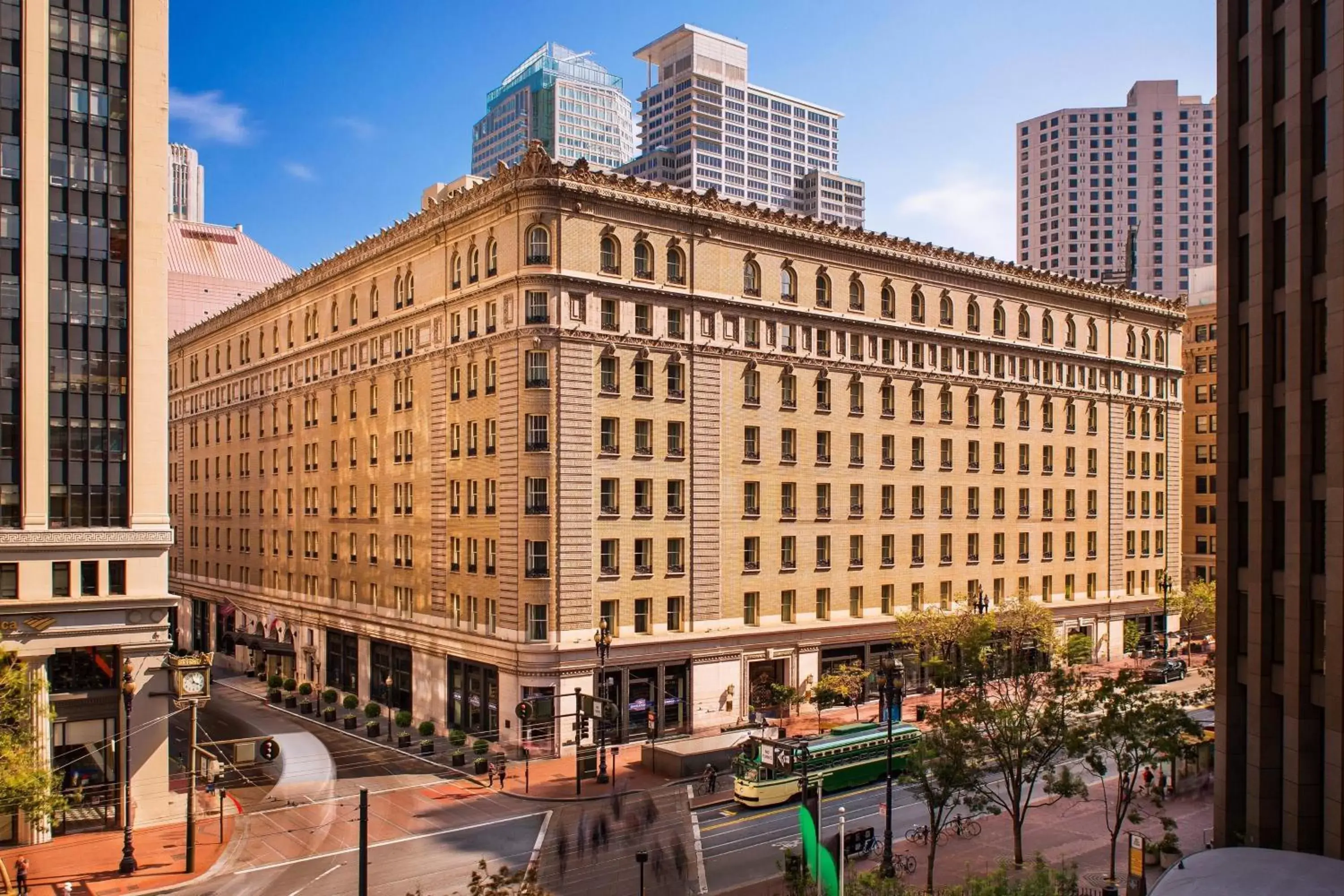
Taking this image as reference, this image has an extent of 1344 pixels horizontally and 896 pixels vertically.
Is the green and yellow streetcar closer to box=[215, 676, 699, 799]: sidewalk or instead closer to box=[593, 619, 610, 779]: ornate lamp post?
box=[215, 676, 699, 799]: sidewalk

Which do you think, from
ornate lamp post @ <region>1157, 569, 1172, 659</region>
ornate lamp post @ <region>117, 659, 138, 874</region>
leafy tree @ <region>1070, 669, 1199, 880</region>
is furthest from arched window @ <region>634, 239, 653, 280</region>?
ornate lamp post @ <region>1157, 569, 1172, 659</region>

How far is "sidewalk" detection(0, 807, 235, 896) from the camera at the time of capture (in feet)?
127

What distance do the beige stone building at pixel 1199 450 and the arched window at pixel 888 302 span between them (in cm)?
4707

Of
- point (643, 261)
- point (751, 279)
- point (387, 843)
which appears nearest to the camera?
point (387, 843)

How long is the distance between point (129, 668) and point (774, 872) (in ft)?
88.7

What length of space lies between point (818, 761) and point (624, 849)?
35.3ft

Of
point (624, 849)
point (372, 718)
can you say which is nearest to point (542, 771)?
point (624, 849)

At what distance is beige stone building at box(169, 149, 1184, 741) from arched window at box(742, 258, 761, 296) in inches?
5.3

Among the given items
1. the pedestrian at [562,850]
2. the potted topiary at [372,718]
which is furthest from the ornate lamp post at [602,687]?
the potted topiary at [372,718]

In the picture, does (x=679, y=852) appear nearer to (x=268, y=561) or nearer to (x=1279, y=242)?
(x=1279, y=242)

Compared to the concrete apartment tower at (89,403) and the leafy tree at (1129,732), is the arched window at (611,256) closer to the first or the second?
the concrete apartment tower at (89,403)

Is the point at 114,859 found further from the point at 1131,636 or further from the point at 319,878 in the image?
the point at 1131,636

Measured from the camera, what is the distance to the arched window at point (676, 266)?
199 ft

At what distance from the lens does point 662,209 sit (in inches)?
2350
